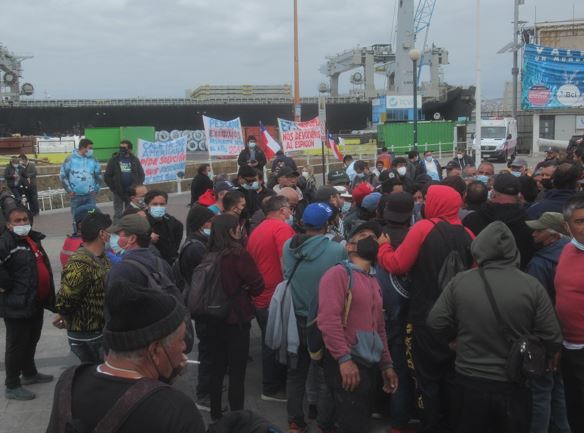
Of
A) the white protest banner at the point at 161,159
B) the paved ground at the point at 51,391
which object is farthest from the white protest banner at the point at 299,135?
the paved ground at the point at 51,391

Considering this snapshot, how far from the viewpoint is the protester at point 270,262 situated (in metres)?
5.07

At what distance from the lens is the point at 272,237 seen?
5055 mm

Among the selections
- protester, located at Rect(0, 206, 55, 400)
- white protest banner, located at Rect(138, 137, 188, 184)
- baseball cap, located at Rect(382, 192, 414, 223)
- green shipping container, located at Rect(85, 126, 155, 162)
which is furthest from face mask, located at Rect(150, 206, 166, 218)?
green shipping container, located at Rect(85, 126, 155, 162)

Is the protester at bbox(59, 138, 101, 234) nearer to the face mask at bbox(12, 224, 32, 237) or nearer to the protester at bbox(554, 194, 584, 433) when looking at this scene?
the face mask at bbox(12, 224, 32, 237)

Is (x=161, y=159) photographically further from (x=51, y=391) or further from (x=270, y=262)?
(x=270, y=262)

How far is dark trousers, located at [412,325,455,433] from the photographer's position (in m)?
3.98

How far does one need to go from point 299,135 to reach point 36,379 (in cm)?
1193

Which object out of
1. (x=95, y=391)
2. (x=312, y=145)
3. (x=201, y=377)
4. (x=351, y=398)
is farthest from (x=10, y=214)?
(x=312, y=145)

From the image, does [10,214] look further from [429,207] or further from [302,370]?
[429,207]

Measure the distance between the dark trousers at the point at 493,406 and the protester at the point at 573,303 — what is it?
40 centimetres

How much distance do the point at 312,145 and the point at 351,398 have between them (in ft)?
43.5

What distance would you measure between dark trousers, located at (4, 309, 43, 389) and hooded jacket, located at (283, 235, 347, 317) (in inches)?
94.9

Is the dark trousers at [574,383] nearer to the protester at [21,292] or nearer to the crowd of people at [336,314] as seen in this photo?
the crowd of people at [336,314]

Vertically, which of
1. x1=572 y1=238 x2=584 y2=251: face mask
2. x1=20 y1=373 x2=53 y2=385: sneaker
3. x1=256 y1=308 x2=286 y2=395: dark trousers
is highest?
x1=572 y1=238 x2=584 y2=251: face mask
